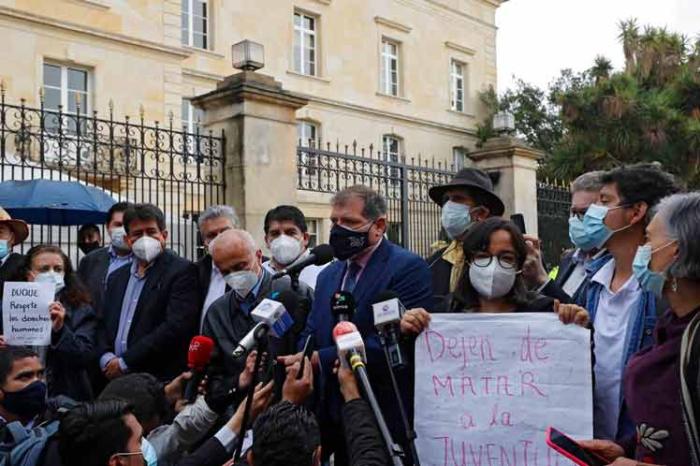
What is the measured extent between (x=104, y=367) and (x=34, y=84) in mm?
15621

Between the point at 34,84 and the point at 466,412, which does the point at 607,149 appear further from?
the point at 466,412

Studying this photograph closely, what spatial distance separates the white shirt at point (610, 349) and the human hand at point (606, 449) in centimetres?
31

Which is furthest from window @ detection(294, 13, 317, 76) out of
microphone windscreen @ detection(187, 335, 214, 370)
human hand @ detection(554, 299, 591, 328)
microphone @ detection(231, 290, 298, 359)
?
human hand @ detection(554, 299, 591, 328)

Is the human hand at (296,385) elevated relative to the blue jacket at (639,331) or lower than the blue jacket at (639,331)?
lower

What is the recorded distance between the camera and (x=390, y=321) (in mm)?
3064

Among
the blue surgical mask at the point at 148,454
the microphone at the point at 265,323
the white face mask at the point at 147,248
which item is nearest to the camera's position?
the blue surgical mask at the point at 148,454

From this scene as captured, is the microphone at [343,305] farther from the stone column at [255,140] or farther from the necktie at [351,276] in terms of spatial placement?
the stone column at [255,140]

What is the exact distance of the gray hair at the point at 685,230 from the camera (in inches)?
101

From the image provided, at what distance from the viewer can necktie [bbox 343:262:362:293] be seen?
12.7ft

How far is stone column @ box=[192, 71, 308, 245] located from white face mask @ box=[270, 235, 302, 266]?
10.9ft

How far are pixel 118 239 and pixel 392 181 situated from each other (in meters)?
6.19

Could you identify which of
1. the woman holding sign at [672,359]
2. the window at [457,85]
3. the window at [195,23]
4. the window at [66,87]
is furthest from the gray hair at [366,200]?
the window at [457,85]

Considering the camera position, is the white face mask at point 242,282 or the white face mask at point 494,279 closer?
the white face mask at point 494,279

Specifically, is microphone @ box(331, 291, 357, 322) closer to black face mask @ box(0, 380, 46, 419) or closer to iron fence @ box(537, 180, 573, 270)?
black face mask @ box(0, 380, 46, 419)
